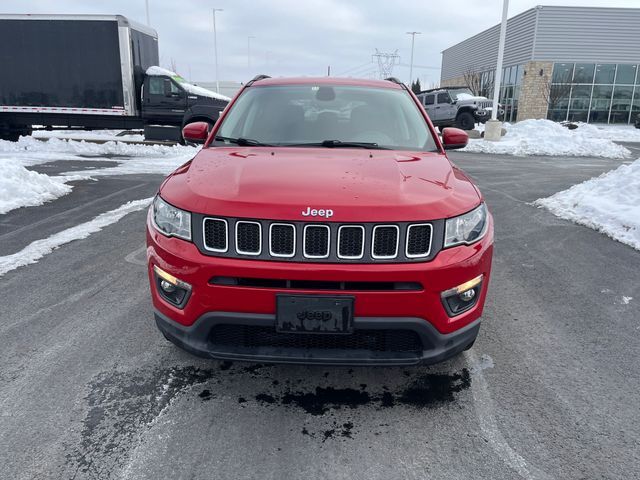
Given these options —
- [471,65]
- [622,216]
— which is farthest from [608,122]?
[622,216]

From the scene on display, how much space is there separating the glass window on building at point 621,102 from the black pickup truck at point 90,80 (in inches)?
1178

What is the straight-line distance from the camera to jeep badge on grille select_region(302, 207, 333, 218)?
89.1 inches

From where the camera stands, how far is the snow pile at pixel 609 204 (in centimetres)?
590

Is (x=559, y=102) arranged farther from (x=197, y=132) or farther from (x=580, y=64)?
(x=197, y=132)

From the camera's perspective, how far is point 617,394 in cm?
270

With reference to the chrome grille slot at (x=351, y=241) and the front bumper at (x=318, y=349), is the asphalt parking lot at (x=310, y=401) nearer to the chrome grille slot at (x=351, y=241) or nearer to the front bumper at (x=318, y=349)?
the front bumper at (x=318, y=349)

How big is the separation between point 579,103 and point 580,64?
261 cm

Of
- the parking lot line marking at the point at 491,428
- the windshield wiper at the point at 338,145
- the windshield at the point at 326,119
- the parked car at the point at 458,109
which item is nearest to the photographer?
the parking lot line marking at the point at 491,428

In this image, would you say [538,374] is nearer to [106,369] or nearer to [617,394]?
[617,394]

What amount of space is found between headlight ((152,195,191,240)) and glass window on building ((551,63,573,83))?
3629 cm

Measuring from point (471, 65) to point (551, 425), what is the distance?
4863 centimetres

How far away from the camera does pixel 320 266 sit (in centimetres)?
224

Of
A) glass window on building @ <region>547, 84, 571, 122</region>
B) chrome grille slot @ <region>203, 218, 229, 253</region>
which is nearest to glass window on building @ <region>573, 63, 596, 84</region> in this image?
glass window on building @ <region>547, 84, 571, 122</region>

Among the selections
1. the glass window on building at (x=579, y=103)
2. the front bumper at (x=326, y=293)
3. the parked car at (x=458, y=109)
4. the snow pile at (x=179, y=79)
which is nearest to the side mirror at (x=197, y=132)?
the front bumper at (x=326, y=293)
